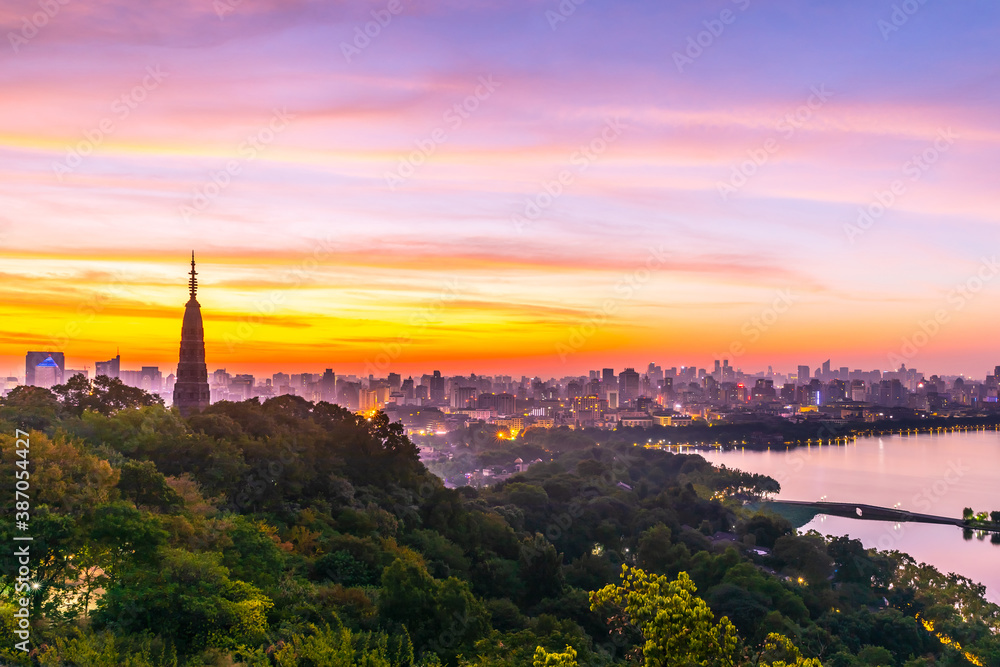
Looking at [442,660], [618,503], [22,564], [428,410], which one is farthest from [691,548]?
[428,410]

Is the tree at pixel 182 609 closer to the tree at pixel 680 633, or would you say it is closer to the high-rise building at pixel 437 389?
the tree at pixel 680 633

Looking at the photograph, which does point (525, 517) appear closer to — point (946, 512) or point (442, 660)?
point (442, 660)

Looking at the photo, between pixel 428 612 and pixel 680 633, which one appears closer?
pixel 680 633

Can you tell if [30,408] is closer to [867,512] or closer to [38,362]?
[38,362]

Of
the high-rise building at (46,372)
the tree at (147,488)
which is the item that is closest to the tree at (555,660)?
the tree at (147,488)

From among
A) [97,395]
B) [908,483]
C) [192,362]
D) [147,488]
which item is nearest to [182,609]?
[147,488]

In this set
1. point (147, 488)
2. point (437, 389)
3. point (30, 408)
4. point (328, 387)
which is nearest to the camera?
point (147, 488)

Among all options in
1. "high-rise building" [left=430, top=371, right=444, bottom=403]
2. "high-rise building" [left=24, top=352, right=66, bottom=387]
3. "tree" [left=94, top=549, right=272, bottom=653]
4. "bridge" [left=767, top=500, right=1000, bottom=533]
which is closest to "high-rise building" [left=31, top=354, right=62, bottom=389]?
"high-rise building" [left=24, top=352, right=66, bottom=387]
